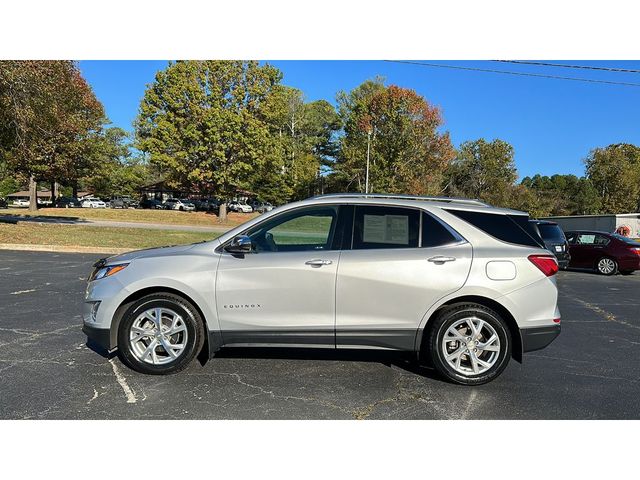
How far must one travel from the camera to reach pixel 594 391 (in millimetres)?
3984

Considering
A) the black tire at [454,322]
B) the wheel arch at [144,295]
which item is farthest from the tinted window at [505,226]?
the wheel arch at [144,295]

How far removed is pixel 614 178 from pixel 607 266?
52484 mm

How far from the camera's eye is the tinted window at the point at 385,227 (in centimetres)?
412

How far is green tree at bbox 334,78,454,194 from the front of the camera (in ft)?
123

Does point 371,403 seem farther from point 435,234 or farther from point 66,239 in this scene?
point 66,239

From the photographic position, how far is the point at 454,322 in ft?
13.2

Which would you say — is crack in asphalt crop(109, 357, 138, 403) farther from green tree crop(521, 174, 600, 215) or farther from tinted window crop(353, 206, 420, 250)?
green tree crop(521, 174, 600, 215)

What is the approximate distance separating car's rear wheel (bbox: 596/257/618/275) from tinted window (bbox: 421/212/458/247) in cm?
1180

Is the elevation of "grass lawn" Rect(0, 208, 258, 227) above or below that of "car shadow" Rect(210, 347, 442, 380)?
above

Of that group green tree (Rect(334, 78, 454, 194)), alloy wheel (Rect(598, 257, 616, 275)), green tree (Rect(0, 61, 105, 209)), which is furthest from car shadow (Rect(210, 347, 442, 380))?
green tree (Rect(334, 78, 454, 194))

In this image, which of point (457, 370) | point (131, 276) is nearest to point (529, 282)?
point (457, 370)

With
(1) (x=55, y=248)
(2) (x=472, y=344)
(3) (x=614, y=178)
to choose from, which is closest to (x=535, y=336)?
(2) (x=472, y=344)

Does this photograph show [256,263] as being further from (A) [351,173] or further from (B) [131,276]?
(A) [351,173]

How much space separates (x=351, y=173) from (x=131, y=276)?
38320 millimetres
